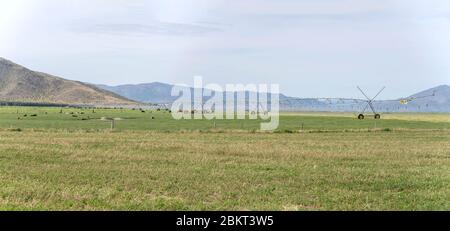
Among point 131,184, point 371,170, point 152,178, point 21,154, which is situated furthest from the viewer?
point 21,154

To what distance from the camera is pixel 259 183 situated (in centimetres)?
1822

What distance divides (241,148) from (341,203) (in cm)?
1789

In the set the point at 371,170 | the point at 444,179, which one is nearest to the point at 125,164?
the point at 371,170

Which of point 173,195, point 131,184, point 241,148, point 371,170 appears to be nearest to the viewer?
point 173,195

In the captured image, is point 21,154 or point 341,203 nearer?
point 341,203

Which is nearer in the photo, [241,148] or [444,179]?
[444,179]

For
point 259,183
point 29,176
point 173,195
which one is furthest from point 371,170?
point 29,176

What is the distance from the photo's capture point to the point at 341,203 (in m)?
14.6

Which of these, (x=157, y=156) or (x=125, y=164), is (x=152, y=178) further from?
(x=157, y=156)

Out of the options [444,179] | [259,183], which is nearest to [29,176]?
[259,183]

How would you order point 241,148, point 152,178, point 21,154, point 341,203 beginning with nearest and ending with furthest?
point 341,203
point 152,178
point 21,154
point 241,148

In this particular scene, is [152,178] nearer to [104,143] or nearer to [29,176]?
[29,176]

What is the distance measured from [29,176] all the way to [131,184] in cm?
414
